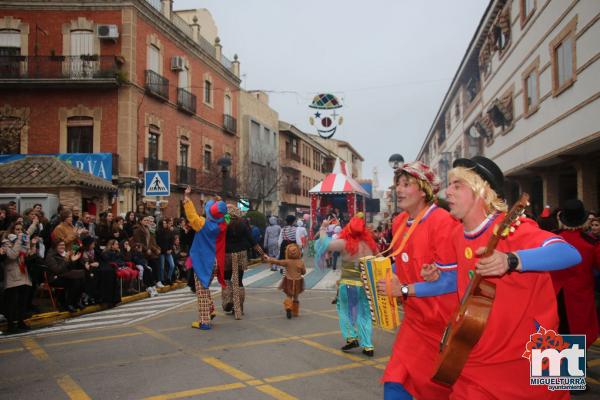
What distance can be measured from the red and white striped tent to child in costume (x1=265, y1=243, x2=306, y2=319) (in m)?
12.4

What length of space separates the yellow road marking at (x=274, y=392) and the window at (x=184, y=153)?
82.2 feet

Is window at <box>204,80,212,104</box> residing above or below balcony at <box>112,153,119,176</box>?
above

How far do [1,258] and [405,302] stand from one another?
7457 mm

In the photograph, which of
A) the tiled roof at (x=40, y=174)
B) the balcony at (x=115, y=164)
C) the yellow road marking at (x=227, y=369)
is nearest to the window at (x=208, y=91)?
the balcony at (x=115, y=164)

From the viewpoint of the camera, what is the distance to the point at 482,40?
21.5m

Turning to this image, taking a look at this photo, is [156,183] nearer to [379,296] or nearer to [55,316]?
[55,316]

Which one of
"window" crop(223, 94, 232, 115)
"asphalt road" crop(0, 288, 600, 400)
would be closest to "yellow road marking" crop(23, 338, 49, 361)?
"asphalt road" crop(0, 288, 600, 400)

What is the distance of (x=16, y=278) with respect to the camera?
842cm

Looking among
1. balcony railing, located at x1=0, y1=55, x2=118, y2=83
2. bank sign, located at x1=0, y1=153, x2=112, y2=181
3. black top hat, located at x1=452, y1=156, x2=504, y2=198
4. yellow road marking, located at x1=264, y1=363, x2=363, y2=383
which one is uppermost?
balcony railing, located at x1=0, y1=55, x2=118, y2=83

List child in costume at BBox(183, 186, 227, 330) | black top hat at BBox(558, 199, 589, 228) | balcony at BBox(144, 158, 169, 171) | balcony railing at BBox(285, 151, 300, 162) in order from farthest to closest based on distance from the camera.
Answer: balcony railing at BBox(285, 151, 300, 162), balcony at BBox(144, 158, 169, 171), child in costume at BBox(183, 186, 227, 330), black top hat at BBox(558, 199, 589, 228)

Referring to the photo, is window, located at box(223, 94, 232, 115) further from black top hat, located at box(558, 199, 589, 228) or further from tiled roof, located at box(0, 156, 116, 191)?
black top hat, located at box(558, 199, 589, 228)

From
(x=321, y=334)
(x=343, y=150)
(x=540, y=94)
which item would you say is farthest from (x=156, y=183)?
(x=343, y=150)

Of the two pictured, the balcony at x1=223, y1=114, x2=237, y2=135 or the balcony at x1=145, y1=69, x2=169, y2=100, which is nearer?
the balcony at x1=145, y1=69, x2=169, y2=100

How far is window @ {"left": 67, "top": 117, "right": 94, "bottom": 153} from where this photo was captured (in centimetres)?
2397
